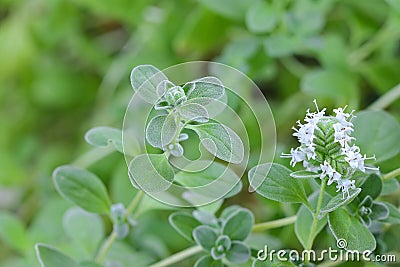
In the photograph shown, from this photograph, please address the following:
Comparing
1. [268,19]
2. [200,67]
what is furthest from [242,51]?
[200,67]

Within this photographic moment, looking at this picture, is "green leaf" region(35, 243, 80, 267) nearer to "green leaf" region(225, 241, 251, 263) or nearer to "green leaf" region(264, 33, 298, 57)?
"green leaf" region(225, 241, 251, 263)

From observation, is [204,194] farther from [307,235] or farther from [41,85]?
[41,85]

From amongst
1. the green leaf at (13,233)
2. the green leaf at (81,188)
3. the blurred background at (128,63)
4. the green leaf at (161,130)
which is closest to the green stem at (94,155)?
the blurred background at (128,63)

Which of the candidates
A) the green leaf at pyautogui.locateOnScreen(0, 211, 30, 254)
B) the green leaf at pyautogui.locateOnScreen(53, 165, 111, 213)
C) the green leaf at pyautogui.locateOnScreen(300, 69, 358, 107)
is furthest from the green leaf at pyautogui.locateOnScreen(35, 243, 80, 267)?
the green leaf at pyautogui.locateOnScreen(300, 69, 358, 107)

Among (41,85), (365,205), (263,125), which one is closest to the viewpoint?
(365,205)

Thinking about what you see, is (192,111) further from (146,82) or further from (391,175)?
(391,175)

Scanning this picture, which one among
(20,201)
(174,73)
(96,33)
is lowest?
(20,201)

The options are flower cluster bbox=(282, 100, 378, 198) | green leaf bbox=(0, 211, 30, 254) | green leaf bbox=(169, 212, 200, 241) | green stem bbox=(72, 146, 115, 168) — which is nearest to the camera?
flower cluster bbox=(282, 100, 378, 198)
